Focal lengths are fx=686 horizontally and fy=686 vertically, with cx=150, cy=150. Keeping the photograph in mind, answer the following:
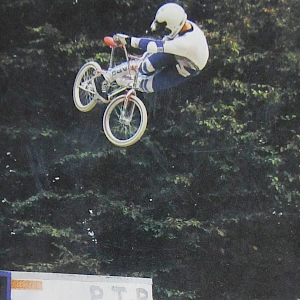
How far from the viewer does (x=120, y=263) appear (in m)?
2.18

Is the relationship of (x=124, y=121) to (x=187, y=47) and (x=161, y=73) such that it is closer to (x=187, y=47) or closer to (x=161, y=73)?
(x=161, y=73)

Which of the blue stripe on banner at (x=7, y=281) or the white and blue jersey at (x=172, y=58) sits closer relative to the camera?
the blue stripe on banner at (x=7, y=281)

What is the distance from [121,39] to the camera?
221 centimetres

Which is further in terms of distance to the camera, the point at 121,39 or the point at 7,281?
the point at 121,39

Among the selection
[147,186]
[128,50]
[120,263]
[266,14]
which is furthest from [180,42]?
[120,263]

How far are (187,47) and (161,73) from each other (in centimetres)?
12

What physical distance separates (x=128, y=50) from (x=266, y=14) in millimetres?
468

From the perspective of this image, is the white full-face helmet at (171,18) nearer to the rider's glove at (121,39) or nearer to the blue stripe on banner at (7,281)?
the rider's glove at (121,39)

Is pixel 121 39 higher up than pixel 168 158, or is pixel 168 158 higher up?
pixel 121 39

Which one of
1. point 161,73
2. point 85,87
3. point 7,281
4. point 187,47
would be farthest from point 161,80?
point 7,281

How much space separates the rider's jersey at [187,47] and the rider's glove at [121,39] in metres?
0.02

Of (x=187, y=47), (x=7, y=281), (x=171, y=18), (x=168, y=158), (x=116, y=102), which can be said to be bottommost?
(x=7, y=281)

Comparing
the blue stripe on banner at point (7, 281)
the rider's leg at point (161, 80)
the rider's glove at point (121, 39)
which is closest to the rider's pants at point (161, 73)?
the rider's leg at point (161, 80)

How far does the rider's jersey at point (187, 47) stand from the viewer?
2100 millimetres
